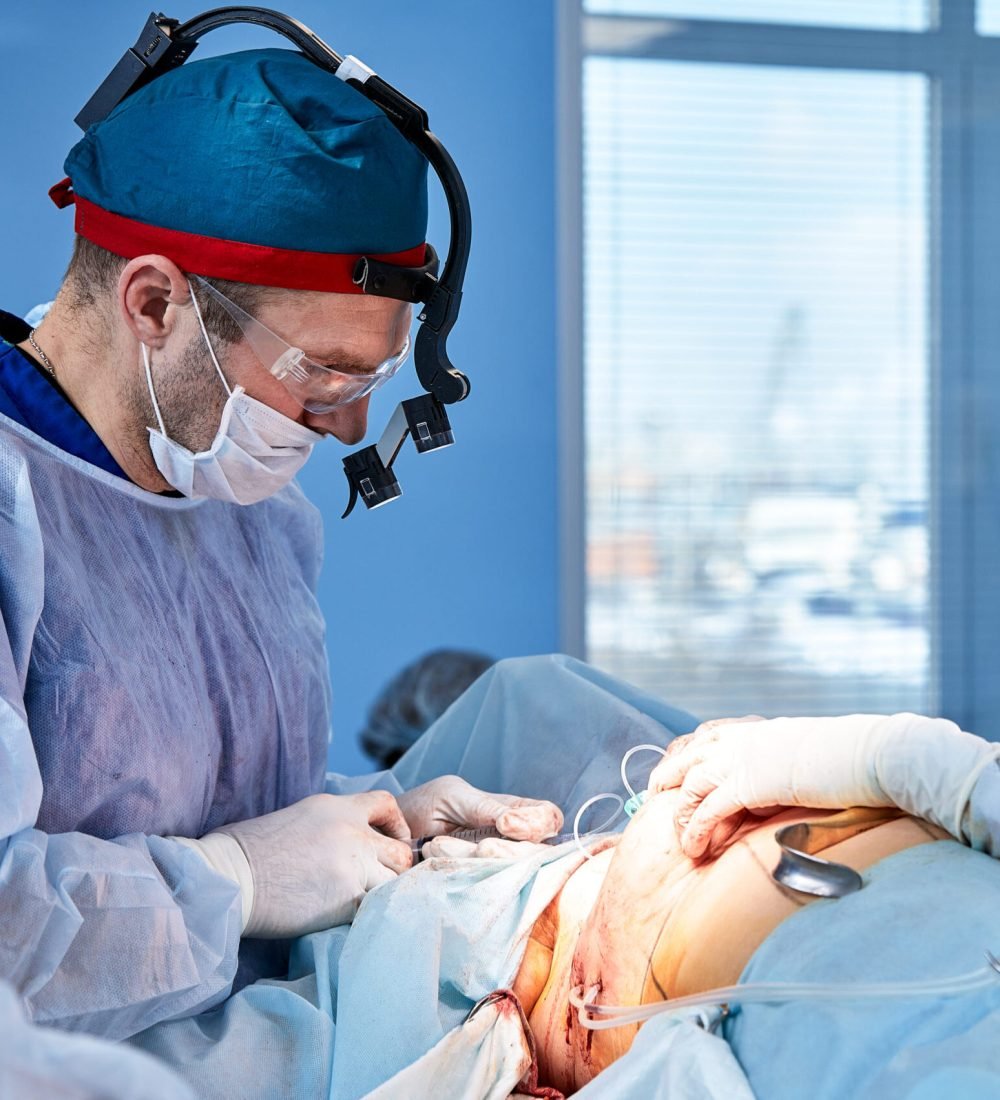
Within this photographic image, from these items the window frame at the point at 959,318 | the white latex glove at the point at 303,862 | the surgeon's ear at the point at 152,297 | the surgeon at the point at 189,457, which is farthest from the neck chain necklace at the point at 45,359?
the window frame at the point at 959,318

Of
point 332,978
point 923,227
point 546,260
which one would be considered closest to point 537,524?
point 546,260

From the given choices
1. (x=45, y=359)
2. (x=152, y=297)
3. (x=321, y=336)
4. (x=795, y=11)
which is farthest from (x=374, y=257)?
→ (x=795, y=11)

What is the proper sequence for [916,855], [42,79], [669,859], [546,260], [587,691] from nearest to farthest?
[916,855] < [669,859] < [587,691] < [42,79] < [546,260]

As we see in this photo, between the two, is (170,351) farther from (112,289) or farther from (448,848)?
(448,848)

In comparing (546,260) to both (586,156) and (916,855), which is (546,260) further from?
(916,855)

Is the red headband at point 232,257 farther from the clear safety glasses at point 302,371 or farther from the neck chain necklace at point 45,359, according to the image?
the neck chain necklace at point 45,359

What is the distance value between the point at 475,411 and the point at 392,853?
6.73 ft

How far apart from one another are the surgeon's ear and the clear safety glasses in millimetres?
26

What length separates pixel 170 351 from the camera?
125 cm

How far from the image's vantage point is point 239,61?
1.23m

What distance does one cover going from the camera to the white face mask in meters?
1.27

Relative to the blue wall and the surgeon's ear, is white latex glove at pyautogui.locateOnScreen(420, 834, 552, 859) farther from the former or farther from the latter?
the blue wall

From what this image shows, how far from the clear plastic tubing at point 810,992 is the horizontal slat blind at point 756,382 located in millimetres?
2569

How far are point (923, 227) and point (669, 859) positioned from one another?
3.19 metres
